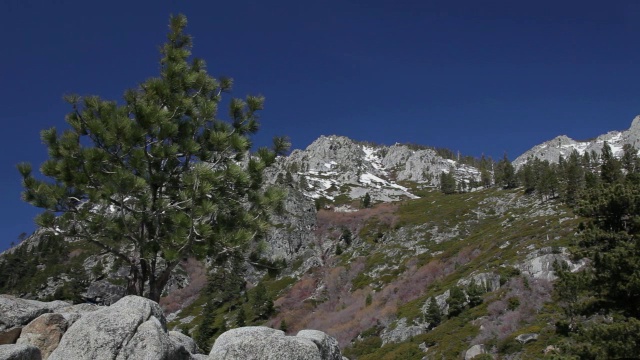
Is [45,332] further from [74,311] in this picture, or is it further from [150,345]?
[150,345]

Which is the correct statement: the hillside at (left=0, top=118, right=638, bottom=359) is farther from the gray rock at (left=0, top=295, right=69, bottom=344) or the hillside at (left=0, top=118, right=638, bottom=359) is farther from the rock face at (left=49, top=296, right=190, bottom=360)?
the rock face at (left=49, top=296, right=190, bottom=360)

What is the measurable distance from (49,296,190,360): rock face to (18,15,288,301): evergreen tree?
2152 millimetres

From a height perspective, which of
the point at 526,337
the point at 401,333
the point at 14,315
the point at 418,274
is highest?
the point at 418,274

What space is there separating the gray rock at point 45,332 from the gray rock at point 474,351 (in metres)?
35.9

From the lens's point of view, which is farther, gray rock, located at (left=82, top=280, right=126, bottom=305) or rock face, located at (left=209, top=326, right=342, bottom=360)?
gray rock, located at (left=82, top=280, right=126, bottom=305)

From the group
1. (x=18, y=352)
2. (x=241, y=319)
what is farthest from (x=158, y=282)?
(x=241, y=319)

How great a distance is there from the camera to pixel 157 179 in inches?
363

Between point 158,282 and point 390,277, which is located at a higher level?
point 390,277

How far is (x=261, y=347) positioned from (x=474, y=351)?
36306mm

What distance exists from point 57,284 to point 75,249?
43131mm

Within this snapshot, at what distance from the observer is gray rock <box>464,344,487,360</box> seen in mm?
37250

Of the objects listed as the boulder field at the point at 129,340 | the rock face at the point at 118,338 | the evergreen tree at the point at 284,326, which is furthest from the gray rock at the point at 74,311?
the evergreen tree at the point at 284,326

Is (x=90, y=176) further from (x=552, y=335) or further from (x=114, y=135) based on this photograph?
(x=552, y=335)

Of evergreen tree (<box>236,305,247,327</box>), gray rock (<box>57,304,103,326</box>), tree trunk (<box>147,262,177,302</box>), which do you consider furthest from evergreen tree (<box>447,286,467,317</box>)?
gray rock (<box>57,304,103,326</box>)
